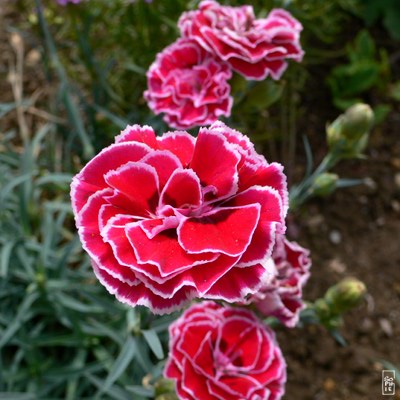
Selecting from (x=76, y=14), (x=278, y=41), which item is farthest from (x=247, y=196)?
(x=76, y=14)

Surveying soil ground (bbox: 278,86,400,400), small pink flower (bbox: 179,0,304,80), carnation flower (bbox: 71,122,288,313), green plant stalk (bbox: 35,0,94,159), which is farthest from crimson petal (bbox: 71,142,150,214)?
soil ground (bbox: 278,86,400,400)

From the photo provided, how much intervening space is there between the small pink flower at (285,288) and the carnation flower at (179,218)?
0.27m

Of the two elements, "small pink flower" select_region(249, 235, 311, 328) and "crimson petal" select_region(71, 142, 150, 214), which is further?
"small pink flower" select_region(249, 235, 311, 328)

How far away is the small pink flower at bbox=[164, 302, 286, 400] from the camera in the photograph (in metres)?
0.94

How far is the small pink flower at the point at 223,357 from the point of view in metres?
0.94

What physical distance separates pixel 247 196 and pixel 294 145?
144 centimetres

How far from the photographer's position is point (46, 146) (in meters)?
1.82

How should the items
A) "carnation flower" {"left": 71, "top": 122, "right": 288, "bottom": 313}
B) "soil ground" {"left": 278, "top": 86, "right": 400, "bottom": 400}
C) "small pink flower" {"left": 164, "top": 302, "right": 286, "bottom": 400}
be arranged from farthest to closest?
"soil ground" {"left": 278, "top": 86, "right": 400, "bottom": 400} < "small pink flower" {"left": 164, "top": 302, "right": 286, "bottom": 400} < "carnation flower" {"left": 71, "top": 122, "right": 288, "bottom": 313}

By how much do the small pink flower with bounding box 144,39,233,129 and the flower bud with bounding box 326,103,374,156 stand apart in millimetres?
248

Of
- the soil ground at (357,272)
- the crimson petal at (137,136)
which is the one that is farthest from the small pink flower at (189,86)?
the soil ground at (357,272)

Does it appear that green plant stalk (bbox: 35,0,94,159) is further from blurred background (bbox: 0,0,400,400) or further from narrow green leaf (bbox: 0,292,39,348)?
narrow green leaf (bbox: 0,292,39,348)

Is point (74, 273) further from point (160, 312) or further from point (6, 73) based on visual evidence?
point (6, 73)

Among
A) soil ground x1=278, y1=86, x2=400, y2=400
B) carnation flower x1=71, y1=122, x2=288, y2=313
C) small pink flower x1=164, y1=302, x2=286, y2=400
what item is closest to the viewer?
A: carnation flower x1=71, y1=122, x2=288, y2=313

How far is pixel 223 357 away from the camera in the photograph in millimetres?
979
